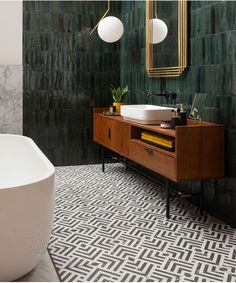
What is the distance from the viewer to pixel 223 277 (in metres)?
2.33

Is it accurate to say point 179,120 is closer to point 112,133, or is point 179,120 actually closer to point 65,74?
point 112,133

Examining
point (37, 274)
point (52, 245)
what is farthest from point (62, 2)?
point (37, 274)

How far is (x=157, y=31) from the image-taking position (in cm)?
435

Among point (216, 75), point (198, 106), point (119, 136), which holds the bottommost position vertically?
point (119, 136)

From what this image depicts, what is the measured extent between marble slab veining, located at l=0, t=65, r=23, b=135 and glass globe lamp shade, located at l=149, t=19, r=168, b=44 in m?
1.60

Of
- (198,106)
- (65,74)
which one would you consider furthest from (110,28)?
(198,106)

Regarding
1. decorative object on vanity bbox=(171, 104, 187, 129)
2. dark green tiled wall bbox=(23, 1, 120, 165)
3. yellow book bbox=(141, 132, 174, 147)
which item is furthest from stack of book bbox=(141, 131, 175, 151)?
dark green tiled wall bbox=(23, 1, 120, 165)

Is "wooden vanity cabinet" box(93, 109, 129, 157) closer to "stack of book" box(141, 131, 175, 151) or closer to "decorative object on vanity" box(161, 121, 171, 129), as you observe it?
"stack of book" box(141, 131, 175, 151)

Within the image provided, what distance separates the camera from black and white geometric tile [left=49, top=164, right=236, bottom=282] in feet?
7.84

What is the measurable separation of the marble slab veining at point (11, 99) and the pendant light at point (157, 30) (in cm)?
160

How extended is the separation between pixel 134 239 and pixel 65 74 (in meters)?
2.92

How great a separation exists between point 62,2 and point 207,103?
2.70 m

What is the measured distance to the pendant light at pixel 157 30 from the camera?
13.8ft

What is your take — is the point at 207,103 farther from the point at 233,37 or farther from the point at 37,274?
the point at 37,274
